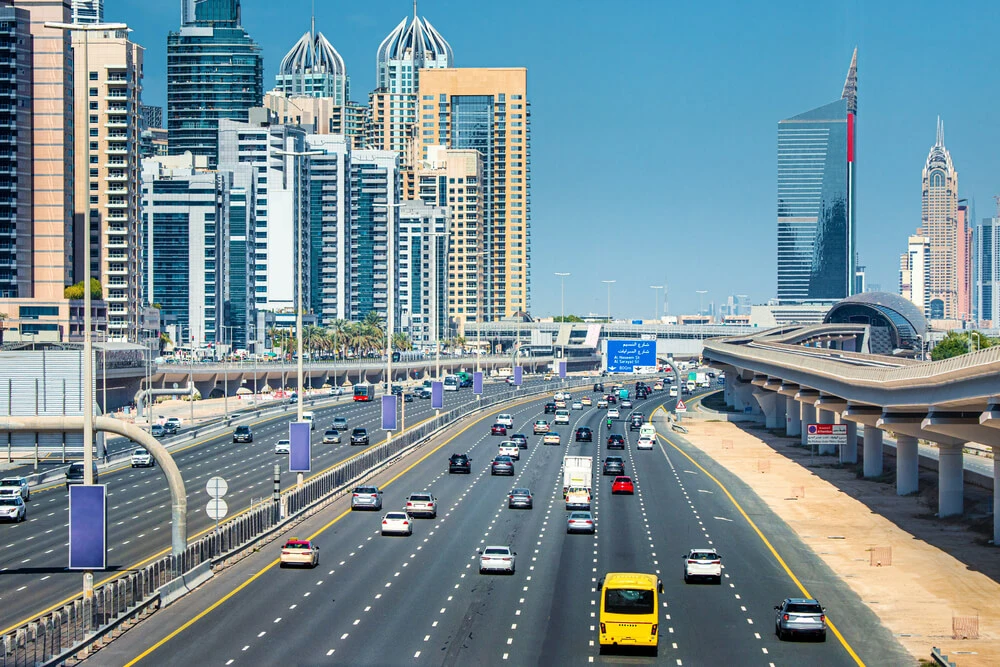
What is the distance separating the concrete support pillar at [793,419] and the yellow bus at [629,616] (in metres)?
98.9

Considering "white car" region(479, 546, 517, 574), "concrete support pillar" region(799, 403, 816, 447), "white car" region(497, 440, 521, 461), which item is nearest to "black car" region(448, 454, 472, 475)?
"white car" region(497, 440, 521, 461)

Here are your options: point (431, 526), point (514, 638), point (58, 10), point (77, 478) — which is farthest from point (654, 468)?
point (58, 10)

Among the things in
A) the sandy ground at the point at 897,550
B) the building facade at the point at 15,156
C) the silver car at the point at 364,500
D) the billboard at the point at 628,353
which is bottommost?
the sandy ground at the point at 897,550

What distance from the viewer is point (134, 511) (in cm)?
6762

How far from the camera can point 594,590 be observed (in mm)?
47250

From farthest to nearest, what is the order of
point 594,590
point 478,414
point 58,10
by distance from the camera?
1. point 58,10
2. point 478,414
3. point 594,590

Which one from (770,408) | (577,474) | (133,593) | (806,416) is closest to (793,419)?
(806,416)

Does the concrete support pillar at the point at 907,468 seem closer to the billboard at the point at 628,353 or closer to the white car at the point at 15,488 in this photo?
the white car at the point at 15,488

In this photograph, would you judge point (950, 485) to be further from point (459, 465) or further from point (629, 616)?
point (629, 616)

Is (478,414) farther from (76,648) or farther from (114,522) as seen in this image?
(76,648)

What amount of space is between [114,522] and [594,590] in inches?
1065

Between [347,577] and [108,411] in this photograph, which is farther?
[108,411]

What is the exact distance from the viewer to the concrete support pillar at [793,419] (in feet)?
441

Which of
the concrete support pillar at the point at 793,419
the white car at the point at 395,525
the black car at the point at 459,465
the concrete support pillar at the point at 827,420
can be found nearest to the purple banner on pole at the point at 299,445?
the white car at the point at 395,525
